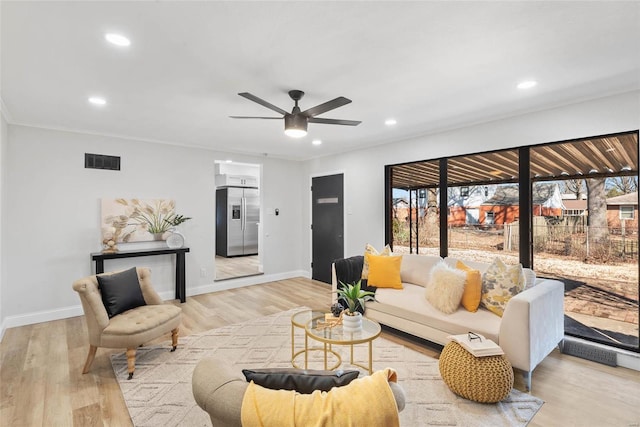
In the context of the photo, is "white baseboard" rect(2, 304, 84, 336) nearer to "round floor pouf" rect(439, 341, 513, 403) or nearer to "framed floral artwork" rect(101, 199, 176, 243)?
"framed floral artwork" rect(101, 199, 176, 243)

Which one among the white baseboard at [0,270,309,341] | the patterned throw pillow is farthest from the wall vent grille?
the patterned throw pillow

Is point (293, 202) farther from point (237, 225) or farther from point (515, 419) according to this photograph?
point (515, 419)

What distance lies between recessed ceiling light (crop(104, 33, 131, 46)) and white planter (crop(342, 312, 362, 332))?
100 inches

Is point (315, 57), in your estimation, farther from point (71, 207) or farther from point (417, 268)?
point (71, 207)

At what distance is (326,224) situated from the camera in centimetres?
613

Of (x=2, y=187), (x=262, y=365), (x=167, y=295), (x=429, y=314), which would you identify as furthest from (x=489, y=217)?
(x=2, y=187)

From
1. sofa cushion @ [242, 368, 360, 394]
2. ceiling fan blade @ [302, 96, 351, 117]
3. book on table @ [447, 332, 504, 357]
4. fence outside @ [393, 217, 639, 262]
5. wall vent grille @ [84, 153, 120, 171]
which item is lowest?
book on table @ [447, 332, 504, 357]

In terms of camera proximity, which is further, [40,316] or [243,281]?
[243,281]

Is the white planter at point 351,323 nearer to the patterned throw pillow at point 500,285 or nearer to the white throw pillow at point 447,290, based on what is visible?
the white throw pillow at point 447,290

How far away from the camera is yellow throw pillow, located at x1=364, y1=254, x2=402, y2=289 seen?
3.82 m

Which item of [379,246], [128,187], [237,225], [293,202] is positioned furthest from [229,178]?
[379,246]

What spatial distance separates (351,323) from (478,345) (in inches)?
37.9

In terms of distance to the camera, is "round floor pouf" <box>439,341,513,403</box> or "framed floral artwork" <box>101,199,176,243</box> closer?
"round floor pouf" <box>439,341,513,403</box>

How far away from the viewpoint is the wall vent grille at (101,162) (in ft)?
14.6
